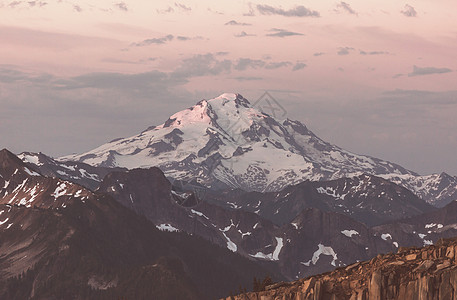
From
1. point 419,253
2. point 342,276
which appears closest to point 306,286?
point 342,276

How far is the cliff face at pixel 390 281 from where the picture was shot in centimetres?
10525

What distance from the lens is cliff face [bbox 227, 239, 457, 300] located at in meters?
105

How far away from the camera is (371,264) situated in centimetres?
11850

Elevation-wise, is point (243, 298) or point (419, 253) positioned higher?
point (419, 253)

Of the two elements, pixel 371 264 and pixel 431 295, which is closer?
pixel 431 295

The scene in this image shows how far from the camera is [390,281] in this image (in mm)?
109062

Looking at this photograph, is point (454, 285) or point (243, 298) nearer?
point (454, 285)

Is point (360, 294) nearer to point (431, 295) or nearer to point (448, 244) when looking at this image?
point (431, 295)

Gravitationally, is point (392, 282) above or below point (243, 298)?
above

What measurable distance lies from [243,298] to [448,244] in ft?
95.6

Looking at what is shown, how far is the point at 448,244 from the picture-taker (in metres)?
120

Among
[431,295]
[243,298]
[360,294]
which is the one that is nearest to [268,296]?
[243,298]

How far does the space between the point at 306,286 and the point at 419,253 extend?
52.4ft

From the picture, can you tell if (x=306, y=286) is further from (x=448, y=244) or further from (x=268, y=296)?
(x=448, y=244)
